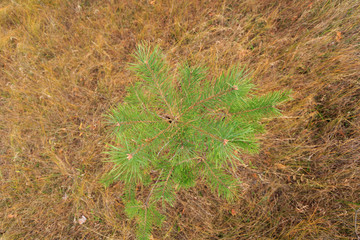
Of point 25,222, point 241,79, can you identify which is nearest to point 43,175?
point 25,222

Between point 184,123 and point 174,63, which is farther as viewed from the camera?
point 174,63

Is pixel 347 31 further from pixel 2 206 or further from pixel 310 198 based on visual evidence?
pixel 2 206

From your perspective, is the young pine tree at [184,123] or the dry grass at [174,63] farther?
the dry grass at [174,63]

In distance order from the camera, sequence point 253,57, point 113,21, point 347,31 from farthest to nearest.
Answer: point 113,21, point 253,57, point 347,31

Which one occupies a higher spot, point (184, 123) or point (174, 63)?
point (184, 123)

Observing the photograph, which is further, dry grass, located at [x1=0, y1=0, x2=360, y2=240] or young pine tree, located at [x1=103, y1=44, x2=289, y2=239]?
dry grass, located at [x1=0, y1=0, x2=360, y2=240]

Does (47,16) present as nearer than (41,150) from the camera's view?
No

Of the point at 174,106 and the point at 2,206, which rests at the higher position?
the point at 174,106

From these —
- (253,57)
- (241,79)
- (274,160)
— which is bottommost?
(274,160)
